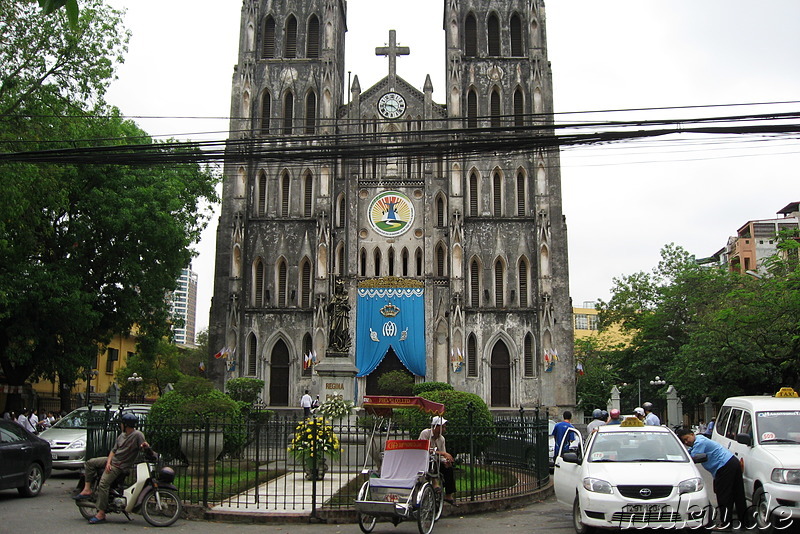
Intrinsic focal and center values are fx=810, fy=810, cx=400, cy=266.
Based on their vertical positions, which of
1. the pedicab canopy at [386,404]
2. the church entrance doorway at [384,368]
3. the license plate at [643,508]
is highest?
the church entrance doorway at [384,368]

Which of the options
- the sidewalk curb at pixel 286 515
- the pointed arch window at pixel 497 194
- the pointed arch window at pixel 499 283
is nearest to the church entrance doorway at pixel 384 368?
the pointed arch window at pixel 499 283

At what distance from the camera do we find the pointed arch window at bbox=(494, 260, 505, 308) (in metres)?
39.4

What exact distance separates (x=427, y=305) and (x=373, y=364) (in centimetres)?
382

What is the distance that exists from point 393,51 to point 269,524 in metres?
34.5

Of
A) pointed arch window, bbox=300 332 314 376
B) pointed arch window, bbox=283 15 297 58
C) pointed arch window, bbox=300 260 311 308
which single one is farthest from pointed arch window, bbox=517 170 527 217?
pointed arch window, bbox=283 15 297 58

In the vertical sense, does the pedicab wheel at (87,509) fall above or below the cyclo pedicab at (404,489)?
below

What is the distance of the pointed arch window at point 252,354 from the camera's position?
129 feet

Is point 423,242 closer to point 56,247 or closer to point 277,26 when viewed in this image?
point 277,26

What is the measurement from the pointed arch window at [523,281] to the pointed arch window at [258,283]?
1269 centimetres

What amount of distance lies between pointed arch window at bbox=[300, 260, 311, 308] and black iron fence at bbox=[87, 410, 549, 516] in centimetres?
2300

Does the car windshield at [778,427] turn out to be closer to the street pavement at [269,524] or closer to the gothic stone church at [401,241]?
the street pavement at [269,524]

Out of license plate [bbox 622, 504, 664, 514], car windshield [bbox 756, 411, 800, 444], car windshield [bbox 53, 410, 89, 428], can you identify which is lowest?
license plate [bbox 622, 504, 664, 514]

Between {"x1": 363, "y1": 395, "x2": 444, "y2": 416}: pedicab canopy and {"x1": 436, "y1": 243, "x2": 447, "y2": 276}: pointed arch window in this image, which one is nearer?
{"x1": 363, "y1": 395, "x2": 444, "y2": 416}: pedicab canopy

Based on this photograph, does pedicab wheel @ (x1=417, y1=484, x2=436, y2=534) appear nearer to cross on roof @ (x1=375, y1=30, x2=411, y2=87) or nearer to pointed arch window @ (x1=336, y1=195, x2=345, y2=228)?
pointed arch window @ (x1=336, y1=195, x2=345, y2=228)
